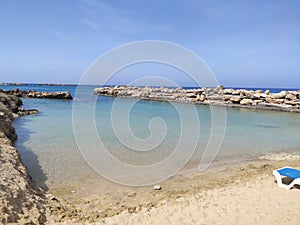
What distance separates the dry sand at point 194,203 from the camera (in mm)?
4836

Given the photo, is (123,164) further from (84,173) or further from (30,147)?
(30,147)

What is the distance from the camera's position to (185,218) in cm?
488

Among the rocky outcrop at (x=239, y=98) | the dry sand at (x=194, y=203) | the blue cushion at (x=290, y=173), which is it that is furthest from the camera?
the rocky outcrop at (x=239, y=98)

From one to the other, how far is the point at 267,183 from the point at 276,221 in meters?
2.36

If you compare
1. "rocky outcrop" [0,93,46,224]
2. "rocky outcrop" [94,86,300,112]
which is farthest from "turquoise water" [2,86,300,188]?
"rocky outcrop" [94,86,300,112]

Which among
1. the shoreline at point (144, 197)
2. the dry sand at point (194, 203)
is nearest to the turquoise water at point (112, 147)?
the shoreline at point (144, 197)

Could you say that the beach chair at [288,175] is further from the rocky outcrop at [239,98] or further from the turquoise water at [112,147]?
the rocky outcrop at [239,98]

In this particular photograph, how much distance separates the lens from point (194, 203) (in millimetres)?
5617

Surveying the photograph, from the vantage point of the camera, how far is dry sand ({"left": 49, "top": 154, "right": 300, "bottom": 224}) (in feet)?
15.9

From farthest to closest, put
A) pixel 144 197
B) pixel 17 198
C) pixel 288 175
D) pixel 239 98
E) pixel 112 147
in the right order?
pixel 239 98, pixel 112 147, pixel 288 175, pixel 144 197, pixel 17 198

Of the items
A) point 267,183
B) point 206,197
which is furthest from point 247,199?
point 267,183

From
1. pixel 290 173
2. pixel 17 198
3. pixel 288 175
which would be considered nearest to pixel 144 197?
pixel 17 198

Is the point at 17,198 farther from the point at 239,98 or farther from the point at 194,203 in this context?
the point at 239,98

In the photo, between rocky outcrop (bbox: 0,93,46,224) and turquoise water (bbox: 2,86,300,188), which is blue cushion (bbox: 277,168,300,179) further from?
rocky outcrop (bbox: 0,93,46,224)
